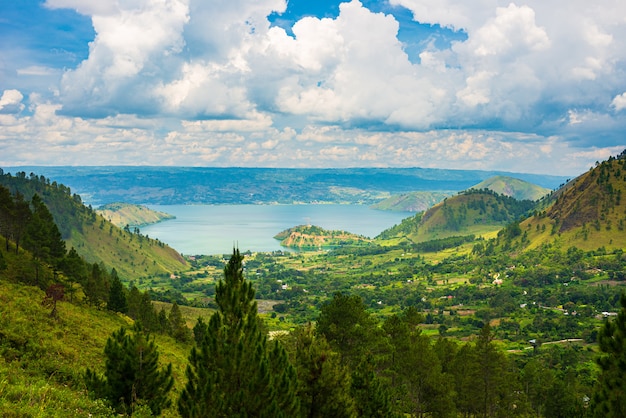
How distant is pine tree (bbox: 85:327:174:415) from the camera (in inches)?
1142

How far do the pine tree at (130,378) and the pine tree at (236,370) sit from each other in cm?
553

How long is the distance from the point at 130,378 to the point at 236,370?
362 inches

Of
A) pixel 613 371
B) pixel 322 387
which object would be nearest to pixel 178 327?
pixel 322 387

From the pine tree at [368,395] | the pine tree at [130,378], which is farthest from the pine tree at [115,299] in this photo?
the pine tree at [368,395]

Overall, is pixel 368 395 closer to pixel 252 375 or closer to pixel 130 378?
pixel 252 375

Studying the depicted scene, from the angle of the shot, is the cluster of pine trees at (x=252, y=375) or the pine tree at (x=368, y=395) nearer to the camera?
the cluster of pine trees at (x=252, y=375)

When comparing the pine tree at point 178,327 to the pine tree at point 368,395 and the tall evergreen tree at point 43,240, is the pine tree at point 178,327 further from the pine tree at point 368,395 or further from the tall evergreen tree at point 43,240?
the pine tree at point 368,395

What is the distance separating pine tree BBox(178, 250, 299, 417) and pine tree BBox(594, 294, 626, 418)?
1958 centimetres

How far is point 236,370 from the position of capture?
25.3m

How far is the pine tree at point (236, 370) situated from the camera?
79.7 feet

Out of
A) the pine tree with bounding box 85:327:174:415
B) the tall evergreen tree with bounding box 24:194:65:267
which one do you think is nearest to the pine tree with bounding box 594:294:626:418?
the pine tree with bounding box 85:327:174:415

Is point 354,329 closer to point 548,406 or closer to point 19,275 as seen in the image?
point 548,406

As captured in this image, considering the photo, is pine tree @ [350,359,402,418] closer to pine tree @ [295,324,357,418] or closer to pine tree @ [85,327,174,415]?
pine tree @ [295,324,357,418]

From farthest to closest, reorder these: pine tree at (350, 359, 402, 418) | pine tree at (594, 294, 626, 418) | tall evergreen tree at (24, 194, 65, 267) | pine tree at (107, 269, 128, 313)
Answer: pine tree at (107, 269, 128, 313)
tall evergreen tree at (24, 194, 65, 267)
pine tree at (350, 359, 402, 418)
pine tree at (594, 294, 626, 418)
